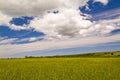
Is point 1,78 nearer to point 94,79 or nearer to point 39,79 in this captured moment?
point 39,79

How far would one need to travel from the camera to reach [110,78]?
15.9 m

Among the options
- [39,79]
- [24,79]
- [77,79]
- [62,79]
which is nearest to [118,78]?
[77,79]

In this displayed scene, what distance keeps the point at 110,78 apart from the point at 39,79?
5430 millimetres

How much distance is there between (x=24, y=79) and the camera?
15508mm

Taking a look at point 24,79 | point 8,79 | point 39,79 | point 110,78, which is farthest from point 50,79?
point 110,78

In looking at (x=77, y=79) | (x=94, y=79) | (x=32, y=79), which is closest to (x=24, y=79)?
(x=32, y=79)

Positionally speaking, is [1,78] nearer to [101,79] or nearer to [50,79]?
[50,79]

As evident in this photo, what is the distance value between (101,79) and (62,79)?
2944 mm

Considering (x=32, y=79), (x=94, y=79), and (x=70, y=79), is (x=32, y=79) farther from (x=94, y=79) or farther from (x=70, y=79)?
(x=94, y=79)

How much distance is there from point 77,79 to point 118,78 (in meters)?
3.19

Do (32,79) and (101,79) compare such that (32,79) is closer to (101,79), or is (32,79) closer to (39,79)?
(39,79)

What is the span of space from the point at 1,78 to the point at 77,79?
5794 millimetres

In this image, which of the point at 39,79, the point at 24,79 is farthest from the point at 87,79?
the point at 24,79

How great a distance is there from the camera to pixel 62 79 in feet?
51.0
